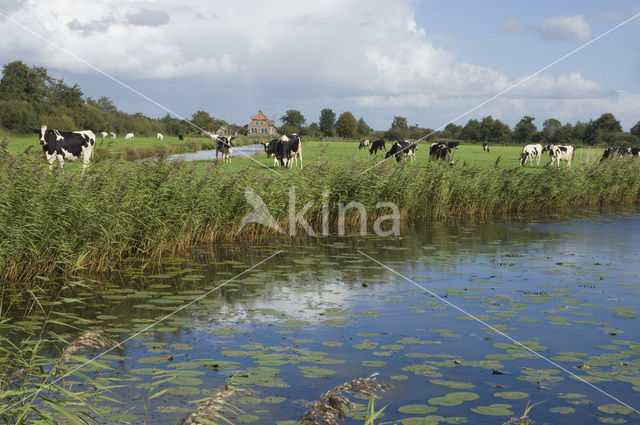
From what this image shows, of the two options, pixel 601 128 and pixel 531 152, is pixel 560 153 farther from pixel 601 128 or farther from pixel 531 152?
pixel 601 128

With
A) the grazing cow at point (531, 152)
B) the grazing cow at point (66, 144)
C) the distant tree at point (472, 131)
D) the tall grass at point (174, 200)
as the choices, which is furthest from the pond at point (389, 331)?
the distant tree at point (472, 131)

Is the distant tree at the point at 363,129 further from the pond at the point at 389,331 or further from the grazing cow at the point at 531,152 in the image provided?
the pond at the point at 389,331

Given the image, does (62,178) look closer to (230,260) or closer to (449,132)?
(230,260)

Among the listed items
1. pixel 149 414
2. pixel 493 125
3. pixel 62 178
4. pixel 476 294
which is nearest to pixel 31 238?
pixel 62 178

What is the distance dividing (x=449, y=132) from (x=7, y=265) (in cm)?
9699

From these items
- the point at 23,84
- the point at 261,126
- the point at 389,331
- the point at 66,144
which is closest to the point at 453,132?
the point at 261,126

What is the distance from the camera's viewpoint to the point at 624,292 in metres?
9.30

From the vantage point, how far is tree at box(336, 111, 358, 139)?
8895 cm

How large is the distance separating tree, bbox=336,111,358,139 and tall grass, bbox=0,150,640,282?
68.4 meters

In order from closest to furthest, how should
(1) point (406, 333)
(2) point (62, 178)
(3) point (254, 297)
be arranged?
(1) point (406, 333), (3) point (254, 297), (2) point (62, 178)

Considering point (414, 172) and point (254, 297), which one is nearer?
point (254, 297)

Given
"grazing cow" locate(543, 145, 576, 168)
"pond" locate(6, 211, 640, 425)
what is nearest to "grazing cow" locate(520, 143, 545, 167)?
"grazing cow" locate(543, 145, 576, 168)

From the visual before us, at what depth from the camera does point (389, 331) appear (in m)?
7.26

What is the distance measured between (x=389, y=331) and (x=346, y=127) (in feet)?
275
